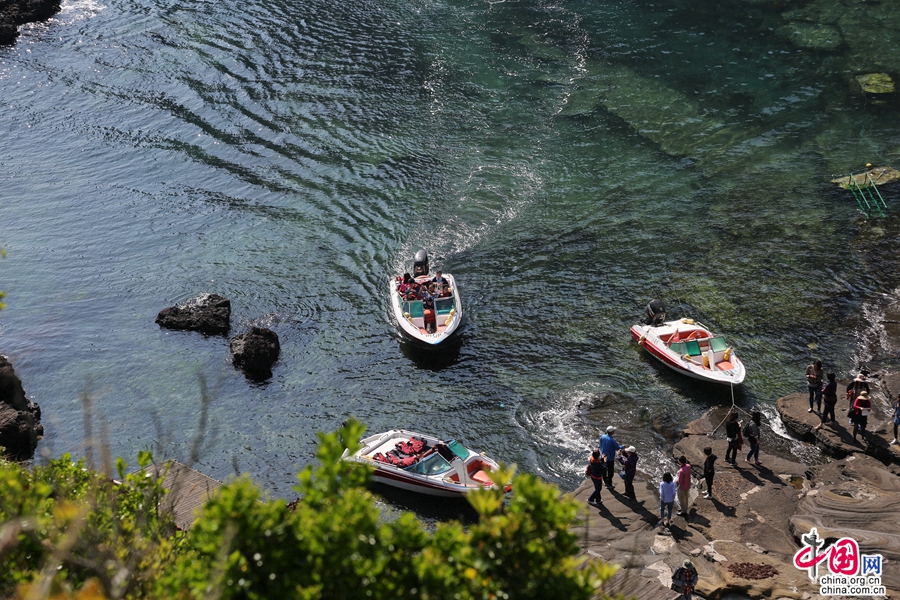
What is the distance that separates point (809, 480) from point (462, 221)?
21.2 metres

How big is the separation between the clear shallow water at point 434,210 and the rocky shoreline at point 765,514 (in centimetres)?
266

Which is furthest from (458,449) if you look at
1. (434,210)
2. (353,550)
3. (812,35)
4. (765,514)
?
(812,35)

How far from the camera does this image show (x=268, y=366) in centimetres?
3161

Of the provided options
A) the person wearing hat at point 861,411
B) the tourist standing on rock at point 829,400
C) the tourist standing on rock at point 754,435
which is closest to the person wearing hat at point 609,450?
the tourist standing on rock at point 754,435

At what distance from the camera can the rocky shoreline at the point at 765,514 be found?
18984 mm

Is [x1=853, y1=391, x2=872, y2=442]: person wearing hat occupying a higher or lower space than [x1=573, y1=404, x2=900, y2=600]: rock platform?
higher

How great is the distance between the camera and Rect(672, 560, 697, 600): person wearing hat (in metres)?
17.9

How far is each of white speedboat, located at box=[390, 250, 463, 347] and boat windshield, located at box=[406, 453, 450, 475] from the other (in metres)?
6.55

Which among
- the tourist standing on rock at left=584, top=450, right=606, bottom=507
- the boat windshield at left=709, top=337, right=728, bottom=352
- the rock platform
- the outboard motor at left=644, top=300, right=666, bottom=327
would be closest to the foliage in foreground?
the rock platform

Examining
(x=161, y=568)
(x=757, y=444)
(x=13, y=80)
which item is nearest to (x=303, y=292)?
(x=757, y=444)

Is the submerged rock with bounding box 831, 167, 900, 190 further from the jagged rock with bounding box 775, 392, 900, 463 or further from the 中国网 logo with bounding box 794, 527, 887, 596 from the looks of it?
the 中国网 logo with bounding box 794, 527, 887, 596

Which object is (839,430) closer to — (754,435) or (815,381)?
(815,381)

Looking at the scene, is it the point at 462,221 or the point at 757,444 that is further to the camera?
the point at 462,221

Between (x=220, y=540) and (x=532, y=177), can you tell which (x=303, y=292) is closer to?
(x=532, y=177)
